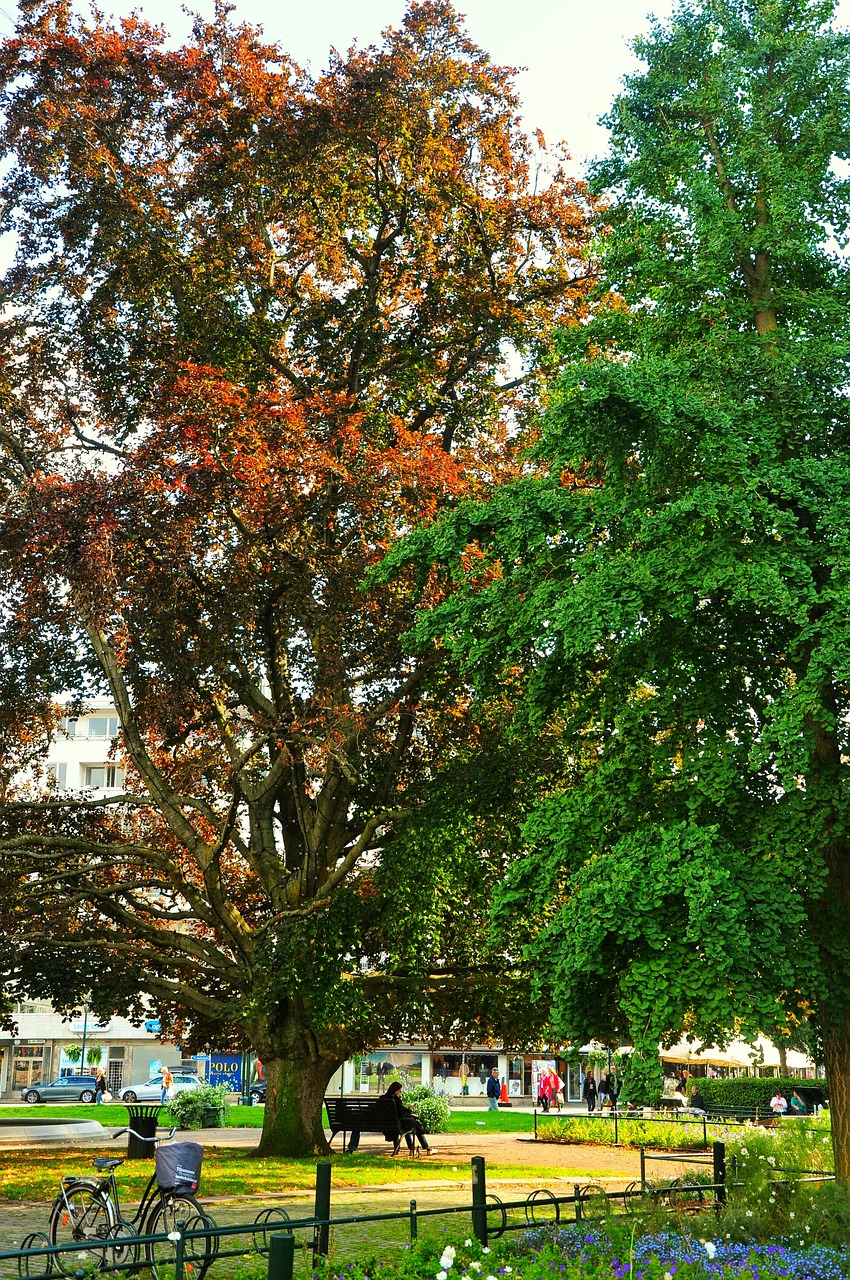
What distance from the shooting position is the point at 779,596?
9.70m

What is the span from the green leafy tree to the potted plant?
21368 millimetres

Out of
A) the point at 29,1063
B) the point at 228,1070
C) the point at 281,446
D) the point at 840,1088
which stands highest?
the point at 281,446

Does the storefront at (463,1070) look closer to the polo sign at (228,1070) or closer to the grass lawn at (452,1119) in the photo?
the polo sign at (228,1070)

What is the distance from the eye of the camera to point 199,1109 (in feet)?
101

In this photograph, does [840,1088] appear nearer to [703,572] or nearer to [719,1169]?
[719,1169]

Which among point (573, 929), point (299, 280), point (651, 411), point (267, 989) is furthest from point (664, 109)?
point (267, 989)

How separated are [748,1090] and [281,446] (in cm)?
3025

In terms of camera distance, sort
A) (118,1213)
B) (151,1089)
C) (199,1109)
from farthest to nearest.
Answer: (151,1089), (199,1109), (118,1213)

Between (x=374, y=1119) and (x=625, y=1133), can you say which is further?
(x=625, y=1133)

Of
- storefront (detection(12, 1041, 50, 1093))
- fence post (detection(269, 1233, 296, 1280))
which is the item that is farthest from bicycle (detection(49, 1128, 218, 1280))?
storefront (detection(12, 1041, 50, 1093))

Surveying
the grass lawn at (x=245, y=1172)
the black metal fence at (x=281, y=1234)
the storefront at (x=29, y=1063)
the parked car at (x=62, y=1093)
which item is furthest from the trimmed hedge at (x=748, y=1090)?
the storefront at (x=29, y=1063)

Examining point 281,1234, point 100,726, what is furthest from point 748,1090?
point 100,726

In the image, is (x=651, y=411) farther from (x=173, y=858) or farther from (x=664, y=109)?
(x=173, y=858)

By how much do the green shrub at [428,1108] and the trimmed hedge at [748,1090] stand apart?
39.0 ft
